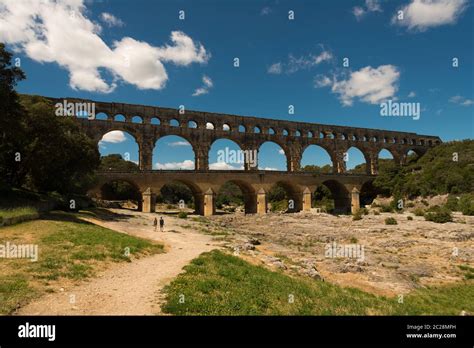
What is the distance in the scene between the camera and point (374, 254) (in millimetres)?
17953

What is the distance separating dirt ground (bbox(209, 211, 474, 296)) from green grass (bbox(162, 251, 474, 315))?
52.4 inches

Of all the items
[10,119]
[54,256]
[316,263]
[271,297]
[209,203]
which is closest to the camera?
[271,297]

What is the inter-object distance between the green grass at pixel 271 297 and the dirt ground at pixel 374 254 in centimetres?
133

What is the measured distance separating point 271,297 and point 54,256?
24.2 feet

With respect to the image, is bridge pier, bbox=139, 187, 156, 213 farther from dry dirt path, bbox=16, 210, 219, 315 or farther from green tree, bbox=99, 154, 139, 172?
green tree, bbox=99, 154, 139, 172

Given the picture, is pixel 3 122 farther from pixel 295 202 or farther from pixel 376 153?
pixel 376 153

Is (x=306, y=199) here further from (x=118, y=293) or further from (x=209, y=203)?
(x=118, y=293)

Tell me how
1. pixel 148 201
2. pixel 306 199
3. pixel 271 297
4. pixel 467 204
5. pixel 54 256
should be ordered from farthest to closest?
pixel 306 199 → pixel 148 201 → pixel 467 204 → pixel 54 256 → pixel 271 297

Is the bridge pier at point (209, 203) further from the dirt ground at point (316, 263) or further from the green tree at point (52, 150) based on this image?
the green tree at point (52, 150)

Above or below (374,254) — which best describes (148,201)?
above

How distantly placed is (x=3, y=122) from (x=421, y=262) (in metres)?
26.0

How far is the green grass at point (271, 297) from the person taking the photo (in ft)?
23.8

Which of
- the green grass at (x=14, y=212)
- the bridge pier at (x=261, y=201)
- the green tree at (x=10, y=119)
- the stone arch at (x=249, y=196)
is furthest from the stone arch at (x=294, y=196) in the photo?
the green grass at (x=14, y=212)

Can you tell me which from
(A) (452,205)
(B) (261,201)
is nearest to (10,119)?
(B) (261,201)
